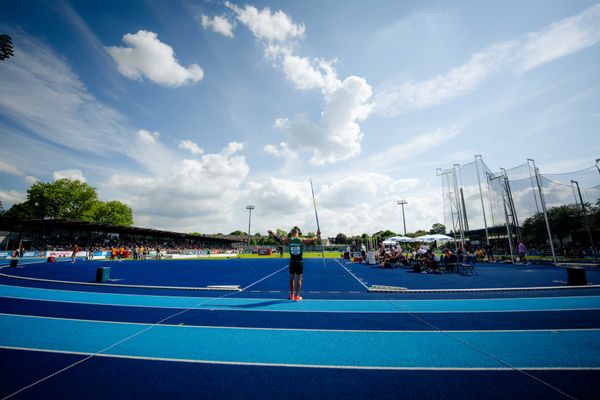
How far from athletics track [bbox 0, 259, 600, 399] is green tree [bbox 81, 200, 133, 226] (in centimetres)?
6961

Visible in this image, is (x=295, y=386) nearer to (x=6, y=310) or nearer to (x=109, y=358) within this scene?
(x=109, y=358)

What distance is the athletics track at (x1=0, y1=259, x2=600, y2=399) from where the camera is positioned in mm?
2805

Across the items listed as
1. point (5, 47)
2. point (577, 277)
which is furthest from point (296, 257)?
point (5, 47)

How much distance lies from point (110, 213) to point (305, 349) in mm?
82605

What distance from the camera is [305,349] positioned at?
12.9 feet

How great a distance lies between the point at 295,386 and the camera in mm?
2852

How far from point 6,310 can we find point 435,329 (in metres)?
10.7

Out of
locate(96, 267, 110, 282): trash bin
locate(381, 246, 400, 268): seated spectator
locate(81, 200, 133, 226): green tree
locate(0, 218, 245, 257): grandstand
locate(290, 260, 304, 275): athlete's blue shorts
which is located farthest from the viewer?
locate(81, 200, 133, 226): green tree

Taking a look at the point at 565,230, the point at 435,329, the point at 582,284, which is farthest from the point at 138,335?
the point at 565,230

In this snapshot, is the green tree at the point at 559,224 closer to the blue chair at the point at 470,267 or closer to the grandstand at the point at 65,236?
the blue chair at the point at 470,267

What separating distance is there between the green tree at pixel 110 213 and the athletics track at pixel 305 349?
6961 centimetres

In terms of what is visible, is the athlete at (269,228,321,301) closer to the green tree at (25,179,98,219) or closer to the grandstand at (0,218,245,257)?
the grandstand at (0,218,245,257)

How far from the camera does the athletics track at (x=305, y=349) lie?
2805 millimetres

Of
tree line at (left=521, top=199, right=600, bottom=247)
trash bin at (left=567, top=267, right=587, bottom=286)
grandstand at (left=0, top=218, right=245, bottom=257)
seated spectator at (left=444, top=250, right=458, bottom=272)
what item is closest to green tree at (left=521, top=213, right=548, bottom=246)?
tree line at (left=521, top=199, right=600, bottom=247)
